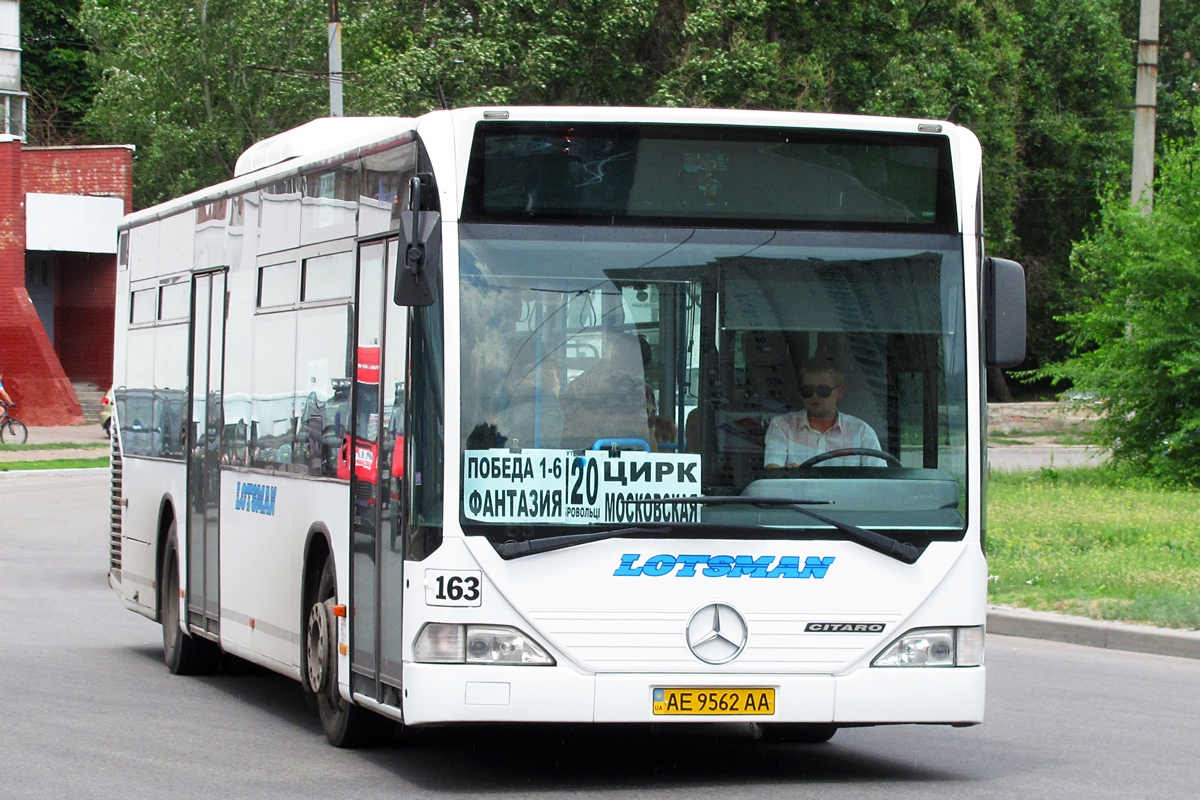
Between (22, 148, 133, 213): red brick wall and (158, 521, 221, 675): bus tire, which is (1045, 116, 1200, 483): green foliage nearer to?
(158, 521, 221, 675): bus tire

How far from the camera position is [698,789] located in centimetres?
745

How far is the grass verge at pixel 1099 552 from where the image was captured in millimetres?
13539

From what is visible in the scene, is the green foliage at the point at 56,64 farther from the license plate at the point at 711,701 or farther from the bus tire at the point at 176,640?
the license plate at the point at 711,701

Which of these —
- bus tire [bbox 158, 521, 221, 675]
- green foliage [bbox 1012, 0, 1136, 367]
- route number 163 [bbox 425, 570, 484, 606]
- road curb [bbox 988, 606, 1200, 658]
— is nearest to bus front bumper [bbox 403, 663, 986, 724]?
route number 163 [bbox 425, 570, 484, 606]

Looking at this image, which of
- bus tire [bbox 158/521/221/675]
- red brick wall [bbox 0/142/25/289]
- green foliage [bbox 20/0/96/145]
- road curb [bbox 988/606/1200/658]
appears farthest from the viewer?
green foliage [bbox 20/0/96/145]

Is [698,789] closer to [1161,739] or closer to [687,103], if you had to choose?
[1161,739]

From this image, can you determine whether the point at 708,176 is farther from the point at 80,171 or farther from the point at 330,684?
the point at 80,171

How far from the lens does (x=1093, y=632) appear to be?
12883 mm

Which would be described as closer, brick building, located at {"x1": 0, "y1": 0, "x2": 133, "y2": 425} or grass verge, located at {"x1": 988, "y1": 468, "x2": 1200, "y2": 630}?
grass verge, located at {"x1": 988, "y1": 468, "x2": 1200, "y2": 630}

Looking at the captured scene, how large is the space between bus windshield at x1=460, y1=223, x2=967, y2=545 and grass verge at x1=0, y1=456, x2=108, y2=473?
2827 cm

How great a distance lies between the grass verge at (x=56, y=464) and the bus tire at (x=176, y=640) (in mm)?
23118

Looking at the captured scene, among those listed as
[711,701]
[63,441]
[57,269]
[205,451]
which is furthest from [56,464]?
[711,701]

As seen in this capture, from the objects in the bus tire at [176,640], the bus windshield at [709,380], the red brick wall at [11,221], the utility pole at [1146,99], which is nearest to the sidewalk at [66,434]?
the red brick wall at [11,221]

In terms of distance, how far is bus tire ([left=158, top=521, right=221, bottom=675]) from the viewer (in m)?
11.3
